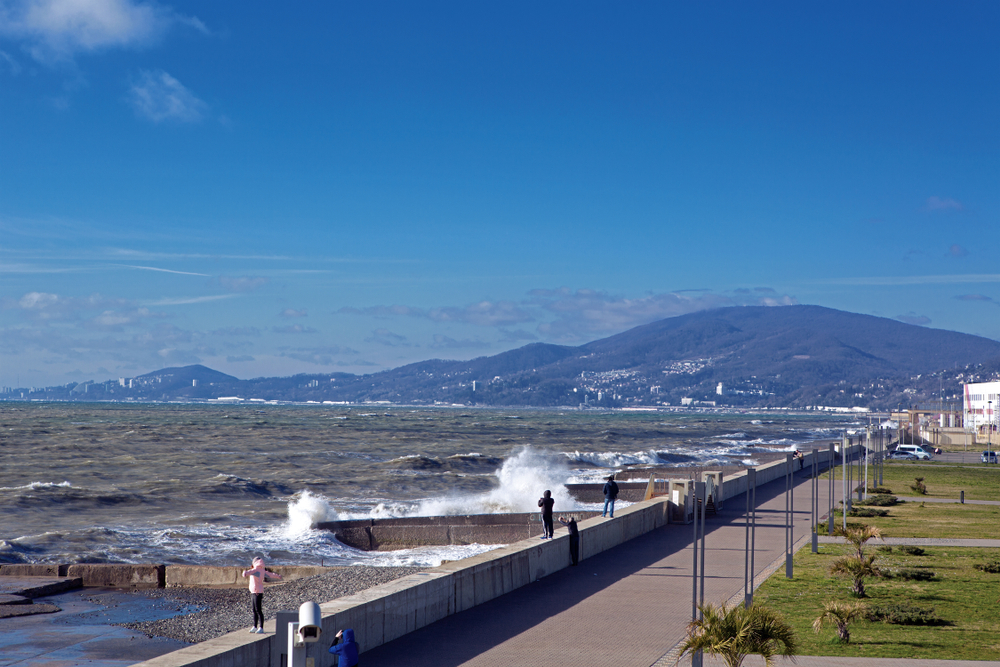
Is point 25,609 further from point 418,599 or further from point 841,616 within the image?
point 841,616

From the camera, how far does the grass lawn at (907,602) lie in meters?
12.2

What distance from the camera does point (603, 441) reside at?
109 meters

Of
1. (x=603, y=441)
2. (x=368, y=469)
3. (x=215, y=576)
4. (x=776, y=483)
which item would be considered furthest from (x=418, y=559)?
(x=603, y=441)

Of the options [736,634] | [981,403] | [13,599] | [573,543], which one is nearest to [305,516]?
[13,599]

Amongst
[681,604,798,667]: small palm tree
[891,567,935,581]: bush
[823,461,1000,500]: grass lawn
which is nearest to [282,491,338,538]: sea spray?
[891,567,935,581]: bush

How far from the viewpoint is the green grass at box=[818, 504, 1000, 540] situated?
85.6ft

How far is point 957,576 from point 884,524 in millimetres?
10057

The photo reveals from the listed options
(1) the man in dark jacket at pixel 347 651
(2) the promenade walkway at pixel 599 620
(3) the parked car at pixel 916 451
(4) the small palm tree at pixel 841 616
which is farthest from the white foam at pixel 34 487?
(3) the parked car at pixel 916 451

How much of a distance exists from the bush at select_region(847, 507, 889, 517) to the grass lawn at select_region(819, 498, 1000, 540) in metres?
0.27

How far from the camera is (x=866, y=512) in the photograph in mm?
30406

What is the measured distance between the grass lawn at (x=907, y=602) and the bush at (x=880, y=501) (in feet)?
38.7

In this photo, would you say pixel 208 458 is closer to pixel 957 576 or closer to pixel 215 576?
pixel 215 576

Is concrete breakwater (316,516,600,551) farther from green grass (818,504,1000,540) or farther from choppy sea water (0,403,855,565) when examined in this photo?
green grass (818,504,1000,540)

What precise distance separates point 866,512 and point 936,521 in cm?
199
